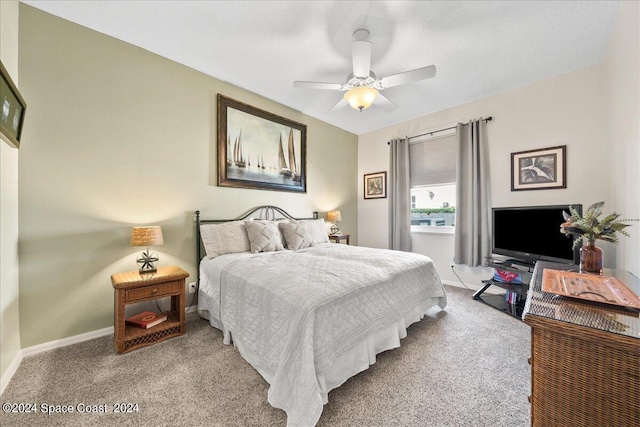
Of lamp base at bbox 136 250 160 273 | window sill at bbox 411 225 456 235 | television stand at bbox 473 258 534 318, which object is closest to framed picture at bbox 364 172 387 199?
window sill at bbox 411 225 456 235

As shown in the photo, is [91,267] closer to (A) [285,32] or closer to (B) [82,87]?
(B) [82,87]

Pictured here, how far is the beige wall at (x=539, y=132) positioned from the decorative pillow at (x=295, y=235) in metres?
2.23

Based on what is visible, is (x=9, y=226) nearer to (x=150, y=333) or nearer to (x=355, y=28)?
(x=150, y=333)

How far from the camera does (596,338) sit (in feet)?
2.62

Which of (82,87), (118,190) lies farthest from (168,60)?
(118,190)

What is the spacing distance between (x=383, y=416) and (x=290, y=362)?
0.63 meters

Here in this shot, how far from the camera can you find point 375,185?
5.01 meters

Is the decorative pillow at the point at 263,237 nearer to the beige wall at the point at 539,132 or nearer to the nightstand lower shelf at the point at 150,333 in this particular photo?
the nightstand lower shelf at the point at 150,333

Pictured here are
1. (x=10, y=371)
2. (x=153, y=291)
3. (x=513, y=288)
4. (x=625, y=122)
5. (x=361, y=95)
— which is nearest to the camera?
(x=10, y=371)

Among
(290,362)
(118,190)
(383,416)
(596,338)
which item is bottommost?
(383,416)

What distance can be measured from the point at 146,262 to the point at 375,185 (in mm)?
4027

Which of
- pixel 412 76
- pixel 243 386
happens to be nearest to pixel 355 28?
pixel 412 76

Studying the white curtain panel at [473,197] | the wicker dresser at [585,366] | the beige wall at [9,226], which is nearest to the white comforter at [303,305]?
the wicker dresser at [585,366]

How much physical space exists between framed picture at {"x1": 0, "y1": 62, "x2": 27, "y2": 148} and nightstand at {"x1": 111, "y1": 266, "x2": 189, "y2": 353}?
125 cm
